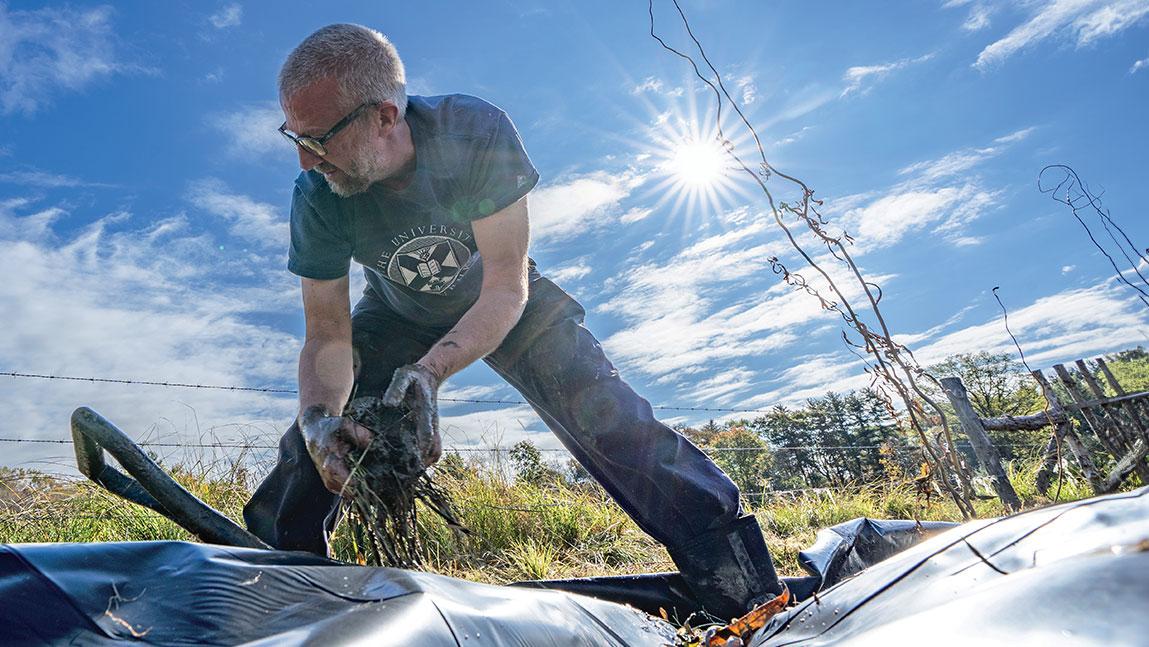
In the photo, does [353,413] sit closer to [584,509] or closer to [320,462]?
[320,462]

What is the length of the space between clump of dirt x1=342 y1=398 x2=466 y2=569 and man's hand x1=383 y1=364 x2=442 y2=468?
26mm

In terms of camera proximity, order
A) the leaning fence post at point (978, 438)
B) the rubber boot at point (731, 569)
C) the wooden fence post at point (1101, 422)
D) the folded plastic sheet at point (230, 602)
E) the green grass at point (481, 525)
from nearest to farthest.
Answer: the folded plastic sheet at point (230, 602), the rubber boot at point (731, 569), the green grass at point (481, 525), the leaning fence post at point (978, 438), the wooden fence post at point (1101, 422)

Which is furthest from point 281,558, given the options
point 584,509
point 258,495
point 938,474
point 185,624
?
point 584,509

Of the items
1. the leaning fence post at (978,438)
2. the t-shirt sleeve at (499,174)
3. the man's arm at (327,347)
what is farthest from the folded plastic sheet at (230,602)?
the leaning fence post at (978,438)

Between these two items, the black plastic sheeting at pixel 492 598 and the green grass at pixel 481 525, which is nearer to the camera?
the black plastic sheeting at pixel 492 598

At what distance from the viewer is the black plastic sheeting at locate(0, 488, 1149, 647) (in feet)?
1.84

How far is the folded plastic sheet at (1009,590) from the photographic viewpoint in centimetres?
53

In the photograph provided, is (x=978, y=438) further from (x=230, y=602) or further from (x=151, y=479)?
(x=230, y=602)

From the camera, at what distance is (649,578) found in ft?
7.43

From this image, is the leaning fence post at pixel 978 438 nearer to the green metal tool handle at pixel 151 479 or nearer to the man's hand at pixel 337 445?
the man's hand at pixel 337 445

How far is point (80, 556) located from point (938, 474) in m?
2.13

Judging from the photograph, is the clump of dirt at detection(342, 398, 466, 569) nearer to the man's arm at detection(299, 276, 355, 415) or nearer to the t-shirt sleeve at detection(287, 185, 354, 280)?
the man's arm at detection(299, 276, 355, 415)

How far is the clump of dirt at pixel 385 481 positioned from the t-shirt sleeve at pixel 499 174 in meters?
0.80

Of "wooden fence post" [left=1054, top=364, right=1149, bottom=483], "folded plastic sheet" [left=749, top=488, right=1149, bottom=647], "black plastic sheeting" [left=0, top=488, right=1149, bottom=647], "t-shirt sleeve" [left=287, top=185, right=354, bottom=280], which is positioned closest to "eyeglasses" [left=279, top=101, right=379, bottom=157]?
"t-shirt sleeve" [left=287, top=185, right=354, bottom=280]
